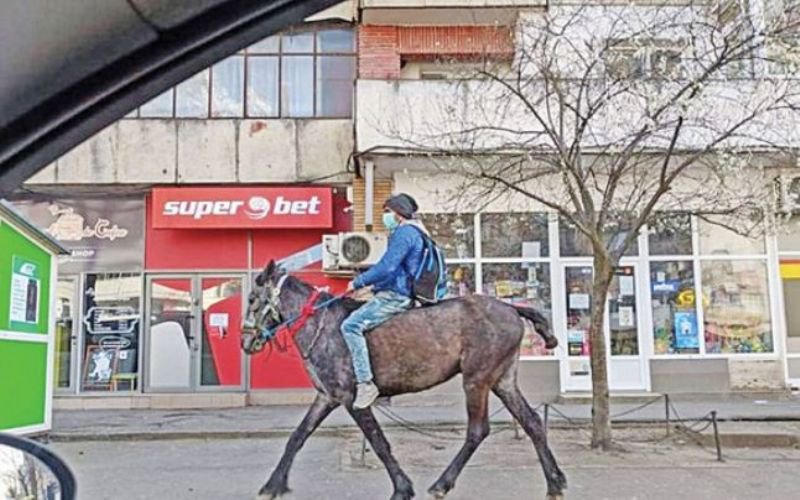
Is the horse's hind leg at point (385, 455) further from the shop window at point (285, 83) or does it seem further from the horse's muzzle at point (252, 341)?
the shop window at point (285, 83)

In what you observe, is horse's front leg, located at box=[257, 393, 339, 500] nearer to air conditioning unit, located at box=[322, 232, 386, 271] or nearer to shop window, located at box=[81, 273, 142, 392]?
air conditioning unit, located at box=[322, 232, 386, 271]

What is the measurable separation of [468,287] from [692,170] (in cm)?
460

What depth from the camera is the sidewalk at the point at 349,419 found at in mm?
11812

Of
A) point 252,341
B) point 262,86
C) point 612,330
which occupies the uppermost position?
point 262,86

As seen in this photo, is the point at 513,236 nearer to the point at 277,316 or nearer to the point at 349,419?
the point at 349,419

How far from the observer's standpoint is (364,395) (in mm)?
7531

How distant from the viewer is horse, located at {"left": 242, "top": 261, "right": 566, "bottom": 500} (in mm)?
7555

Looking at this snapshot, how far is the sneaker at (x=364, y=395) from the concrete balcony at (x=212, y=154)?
896 centimetres

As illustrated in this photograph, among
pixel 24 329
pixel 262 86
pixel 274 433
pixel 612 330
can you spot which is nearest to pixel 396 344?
pixel 24 329

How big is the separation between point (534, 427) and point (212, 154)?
34.8 ft

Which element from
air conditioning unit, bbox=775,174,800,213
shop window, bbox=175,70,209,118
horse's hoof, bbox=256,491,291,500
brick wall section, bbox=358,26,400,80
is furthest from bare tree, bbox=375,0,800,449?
horse's hoof, bbox=256,491,291,500

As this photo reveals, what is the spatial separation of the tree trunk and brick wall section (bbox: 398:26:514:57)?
22.2ft

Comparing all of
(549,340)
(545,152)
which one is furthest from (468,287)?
(549,340)

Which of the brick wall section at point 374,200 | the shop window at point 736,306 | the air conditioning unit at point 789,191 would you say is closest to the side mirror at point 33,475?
the brick wall section at point 374,200
